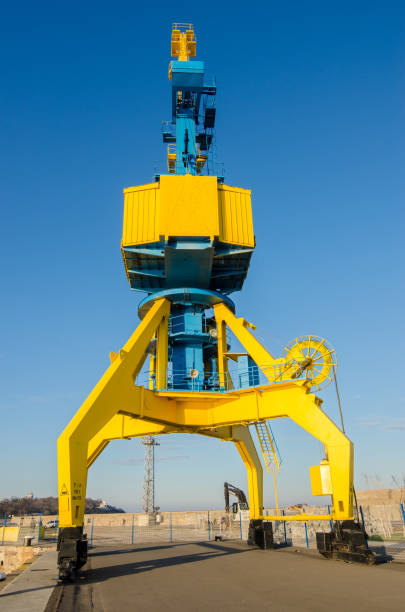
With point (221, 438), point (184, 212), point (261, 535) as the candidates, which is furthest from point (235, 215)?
point (261, 535)

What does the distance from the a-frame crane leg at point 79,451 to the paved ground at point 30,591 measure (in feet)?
2.62

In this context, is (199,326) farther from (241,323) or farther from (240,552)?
(240,552)

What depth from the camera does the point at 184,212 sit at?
19.0 metres

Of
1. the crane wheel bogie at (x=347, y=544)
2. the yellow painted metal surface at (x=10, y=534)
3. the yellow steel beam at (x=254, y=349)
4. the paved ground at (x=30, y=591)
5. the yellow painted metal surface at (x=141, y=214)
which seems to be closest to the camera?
the paved ground at (x=30, y=591)

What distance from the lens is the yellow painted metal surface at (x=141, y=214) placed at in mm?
19078

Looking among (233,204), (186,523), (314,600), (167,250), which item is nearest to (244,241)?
(233,204)

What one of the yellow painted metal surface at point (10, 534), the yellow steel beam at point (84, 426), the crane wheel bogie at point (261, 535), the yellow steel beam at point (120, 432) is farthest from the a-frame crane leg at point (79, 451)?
the yellow painted metal surface at point (10, 534)

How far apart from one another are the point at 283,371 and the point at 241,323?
318 centimetres

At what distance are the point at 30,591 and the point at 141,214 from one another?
13.9m

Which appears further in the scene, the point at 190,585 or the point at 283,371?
the point at 283,371

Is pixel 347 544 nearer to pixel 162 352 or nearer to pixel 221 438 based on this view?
pixel 221 438

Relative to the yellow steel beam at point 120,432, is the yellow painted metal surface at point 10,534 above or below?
below

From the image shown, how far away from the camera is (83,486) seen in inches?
525

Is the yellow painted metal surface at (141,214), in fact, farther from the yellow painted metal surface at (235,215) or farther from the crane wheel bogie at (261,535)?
the crane wheel bogie at (261,535)
